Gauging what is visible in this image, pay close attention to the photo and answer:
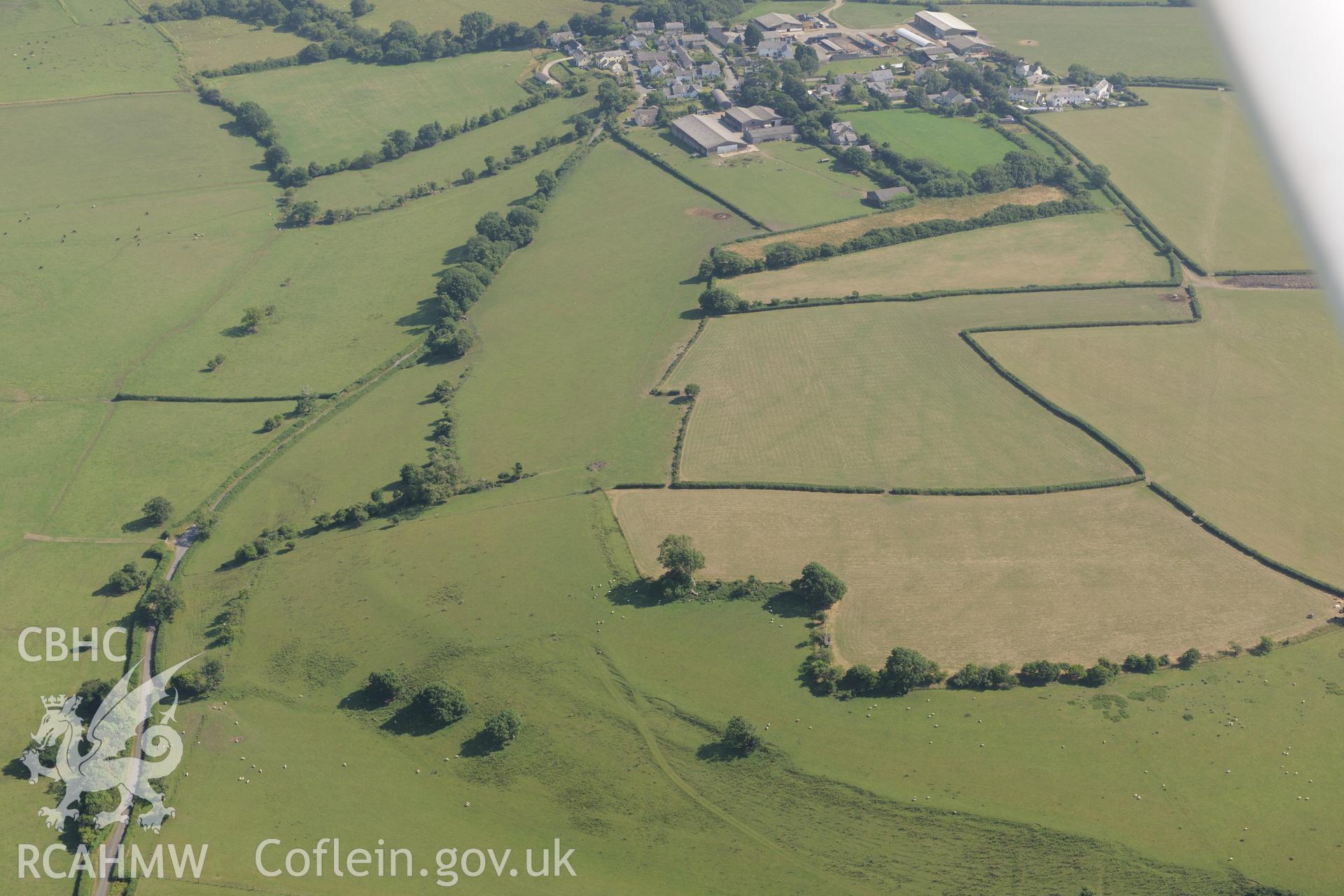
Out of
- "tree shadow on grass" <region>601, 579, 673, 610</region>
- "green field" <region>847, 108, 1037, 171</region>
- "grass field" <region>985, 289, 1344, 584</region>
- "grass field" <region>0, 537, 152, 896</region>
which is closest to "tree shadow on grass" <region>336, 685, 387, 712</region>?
"grass field" <region>0, 537, 152, 896</region>

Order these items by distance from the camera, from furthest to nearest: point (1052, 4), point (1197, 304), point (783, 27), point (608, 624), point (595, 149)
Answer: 1. point (1052, 4)
2. point (783, 27)
3. point (595, 149)
4. point (1197, 304)
5. point (608, 624)

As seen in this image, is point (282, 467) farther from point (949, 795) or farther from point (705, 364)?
point (949, 795)

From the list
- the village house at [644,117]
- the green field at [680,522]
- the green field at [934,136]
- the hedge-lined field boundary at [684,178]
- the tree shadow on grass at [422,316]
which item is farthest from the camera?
the village house at [644,117]

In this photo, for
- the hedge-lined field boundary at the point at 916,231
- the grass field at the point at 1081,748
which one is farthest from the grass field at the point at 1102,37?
the grass field at the point at 1081,748

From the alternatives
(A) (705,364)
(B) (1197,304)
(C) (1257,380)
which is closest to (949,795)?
(A) (705,364)

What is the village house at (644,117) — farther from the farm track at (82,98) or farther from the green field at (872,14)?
the farm track at (82,98)

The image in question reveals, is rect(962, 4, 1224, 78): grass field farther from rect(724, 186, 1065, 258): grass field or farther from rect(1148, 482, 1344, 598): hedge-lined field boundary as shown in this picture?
rect(1148, 482, 1344, 598): hedge-lined field boundary

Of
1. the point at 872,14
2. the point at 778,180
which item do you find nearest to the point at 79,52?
the point at 778,180
